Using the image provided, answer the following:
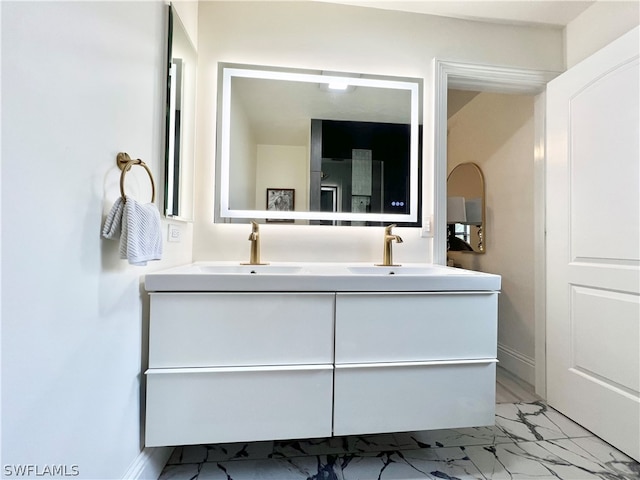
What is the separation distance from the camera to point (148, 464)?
3.55 feet

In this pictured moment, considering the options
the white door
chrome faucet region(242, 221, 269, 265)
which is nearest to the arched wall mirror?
the white door

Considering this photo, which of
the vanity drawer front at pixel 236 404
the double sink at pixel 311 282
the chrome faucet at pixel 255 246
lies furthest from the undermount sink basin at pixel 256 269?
the vanity drawer front at pixel 236 404

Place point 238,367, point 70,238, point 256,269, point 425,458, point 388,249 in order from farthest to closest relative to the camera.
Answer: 1. point 388,249
2. point 256,269
3. point 425,458
4. point 238,367
5. point 70,238

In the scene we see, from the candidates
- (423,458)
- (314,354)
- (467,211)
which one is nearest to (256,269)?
(314,354)

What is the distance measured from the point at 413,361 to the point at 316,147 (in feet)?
3.82

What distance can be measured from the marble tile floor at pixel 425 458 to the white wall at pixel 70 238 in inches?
15.5

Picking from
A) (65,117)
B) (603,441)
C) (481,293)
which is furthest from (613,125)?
(65,117)

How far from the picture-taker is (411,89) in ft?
5.58

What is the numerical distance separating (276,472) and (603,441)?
153 cm

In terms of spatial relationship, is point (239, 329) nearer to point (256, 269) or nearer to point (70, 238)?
point (256, 269)

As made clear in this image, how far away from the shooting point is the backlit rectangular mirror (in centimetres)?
159

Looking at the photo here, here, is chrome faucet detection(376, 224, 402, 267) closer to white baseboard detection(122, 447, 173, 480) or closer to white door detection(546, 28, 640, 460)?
white door detection(546, 28, 640, 460)

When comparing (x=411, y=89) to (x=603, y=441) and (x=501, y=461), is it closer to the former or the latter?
(x=501, y=461)

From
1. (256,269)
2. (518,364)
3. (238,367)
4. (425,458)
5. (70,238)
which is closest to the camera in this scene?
(70,238)
